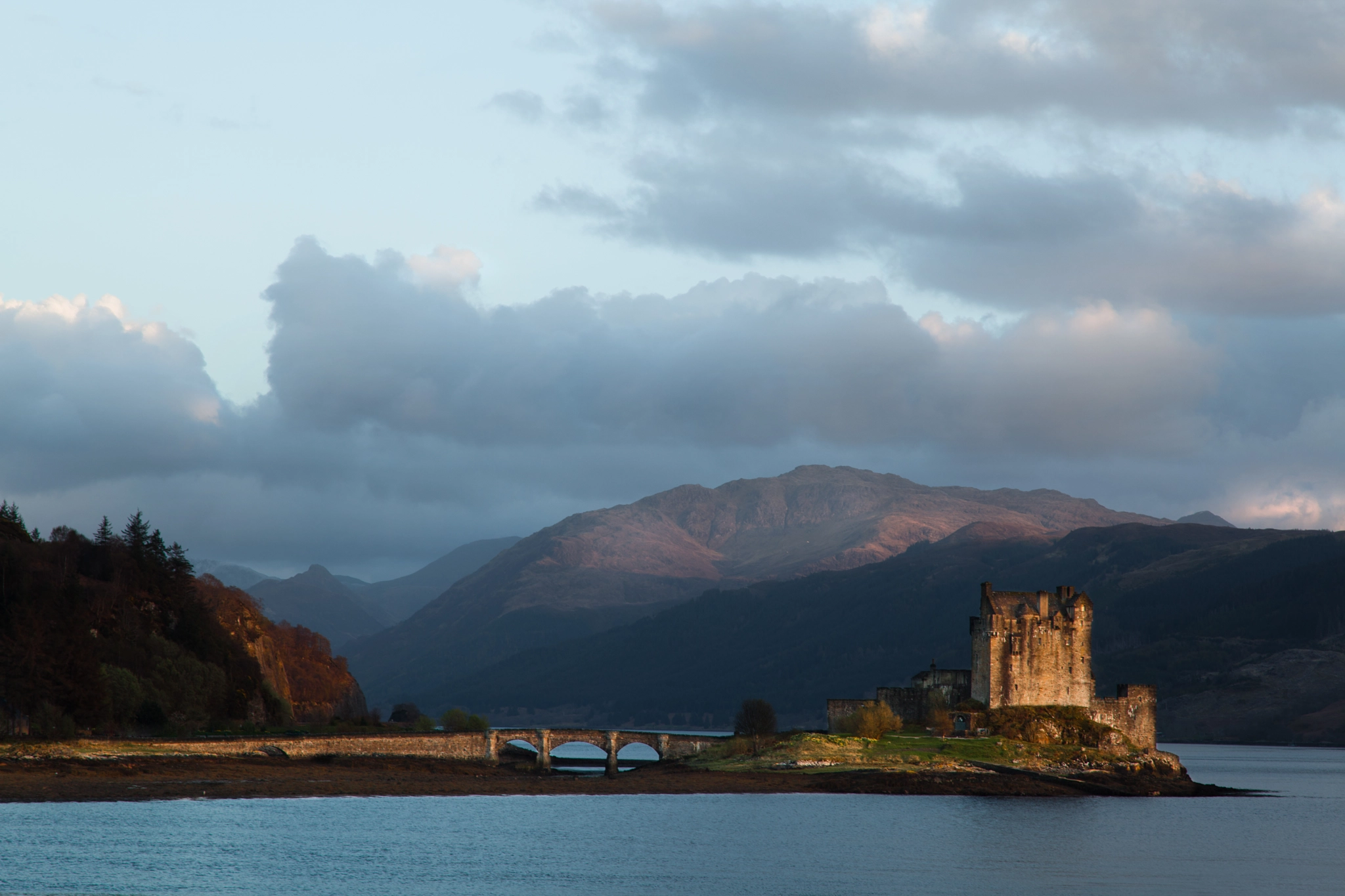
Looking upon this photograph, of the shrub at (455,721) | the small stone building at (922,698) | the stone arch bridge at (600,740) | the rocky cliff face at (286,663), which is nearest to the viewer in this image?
the small stone building at (922,698)

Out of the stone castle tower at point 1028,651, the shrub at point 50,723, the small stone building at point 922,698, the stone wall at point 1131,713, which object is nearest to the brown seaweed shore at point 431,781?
the stone wall at point 1131,713

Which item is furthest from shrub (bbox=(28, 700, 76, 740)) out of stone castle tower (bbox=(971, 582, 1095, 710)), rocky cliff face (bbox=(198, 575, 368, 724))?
stone castle tower (bbox=(971, 582, 1095, 710))

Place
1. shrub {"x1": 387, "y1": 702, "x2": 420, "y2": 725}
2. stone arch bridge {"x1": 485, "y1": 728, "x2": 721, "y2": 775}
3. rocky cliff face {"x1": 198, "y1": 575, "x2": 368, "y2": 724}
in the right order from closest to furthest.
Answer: stone arch bridge {"x1": 485, "y1": 728, "x2": 721, "y2": 775}
rocky cliff face {"x1": 198, "y1": 575, "x2": 368, "y2": 724}
shrub {"x1": 387, "y1": 702, "x2": 420, "y2": 725}

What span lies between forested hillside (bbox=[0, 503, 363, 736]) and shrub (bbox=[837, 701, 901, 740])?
52775 mm

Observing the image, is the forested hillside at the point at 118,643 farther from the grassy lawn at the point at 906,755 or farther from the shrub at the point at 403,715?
the grassy lawn at the point at 906,755

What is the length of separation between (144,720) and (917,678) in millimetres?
66098

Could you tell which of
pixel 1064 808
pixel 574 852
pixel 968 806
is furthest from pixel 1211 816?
pixel 574 852

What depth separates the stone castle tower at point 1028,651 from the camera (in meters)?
117

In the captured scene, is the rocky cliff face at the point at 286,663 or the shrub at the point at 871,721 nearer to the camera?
the shrub at the point at 871,721

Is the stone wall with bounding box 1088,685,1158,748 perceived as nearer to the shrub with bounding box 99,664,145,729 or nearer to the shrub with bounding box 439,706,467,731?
the shrub with bounding box 439,706,467,731

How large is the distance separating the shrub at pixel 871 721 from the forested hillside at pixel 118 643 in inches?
2078

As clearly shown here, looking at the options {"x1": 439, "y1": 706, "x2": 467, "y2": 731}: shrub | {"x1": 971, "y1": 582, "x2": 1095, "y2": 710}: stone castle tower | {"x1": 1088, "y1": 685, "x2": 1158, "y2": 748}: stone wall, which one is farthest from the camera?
{"x1": 439, "y1": 706, "x2": 467, "y2": 731}: shrub

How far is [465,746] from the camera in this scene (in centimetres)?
11994

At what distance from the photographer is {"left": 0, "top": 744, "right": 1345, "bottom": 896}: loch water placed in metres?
66.5
